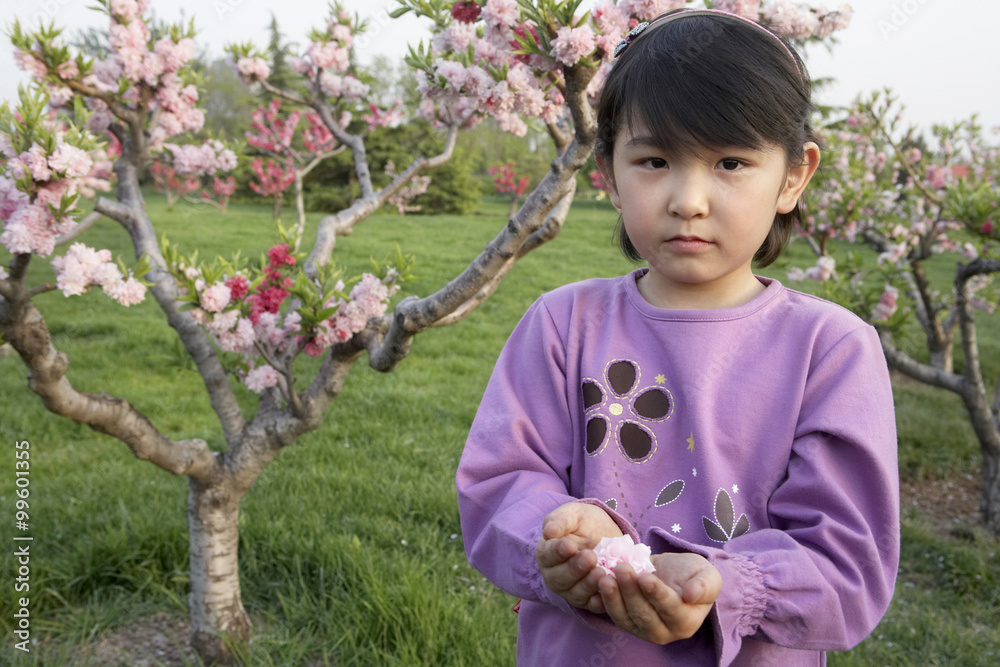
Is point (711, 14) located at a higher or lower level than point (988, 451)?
higher

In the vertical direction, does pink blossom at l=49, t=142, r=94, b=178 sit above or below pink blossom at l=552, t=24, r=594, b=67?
below

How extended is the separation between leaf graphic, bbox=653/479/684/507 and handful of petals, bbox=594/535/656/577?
0.25 m

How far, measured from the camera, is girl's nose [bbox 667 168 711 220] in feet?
3.28

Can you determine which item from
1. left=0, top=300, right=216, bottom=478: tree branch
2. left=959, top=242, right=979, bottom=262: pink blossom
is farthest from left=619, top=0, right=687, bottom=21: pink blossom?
left=959, top=242, right=979, bottom=262: pink blossom

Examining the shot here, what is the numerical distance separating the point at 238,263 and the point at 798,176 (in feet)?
5.89

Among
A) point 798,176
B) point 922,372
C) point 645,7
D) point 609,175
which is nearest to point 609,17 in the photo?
point 645,7

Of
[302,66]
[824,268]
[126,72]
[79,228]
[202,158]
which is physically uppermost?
[302,66]

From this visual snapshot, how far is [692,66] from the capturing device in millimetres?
1032

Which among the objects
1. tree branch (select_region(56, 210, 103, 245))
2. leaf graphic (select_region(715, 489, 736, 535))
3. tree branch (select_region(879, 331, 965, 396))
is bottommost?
tree branch (select_region(879, 331, 965, 396))

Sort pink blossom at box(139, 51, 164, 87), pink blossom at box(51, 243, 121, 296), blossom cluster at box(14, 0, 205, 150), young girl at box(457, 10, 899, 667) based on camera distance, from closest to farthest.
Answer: young girl at box(457, 10, 899, 667)
pink blossom at box(51, 243, 121, 296)
blossom cluster at box(14, 0, 205, 150)
pink blossom at box(139, 51, 164, 87)

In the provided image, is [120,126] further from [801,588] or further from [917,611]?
[917,611]

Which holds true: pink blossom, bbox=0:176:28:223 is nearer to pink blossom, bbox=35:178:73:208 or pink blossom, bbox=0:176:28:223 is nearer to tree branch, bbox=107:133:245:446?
pink blossom, bbox=35:178:73:208

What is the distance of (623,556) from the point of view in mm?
827

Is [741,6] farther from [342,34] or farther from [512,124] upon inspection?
[342,34]
